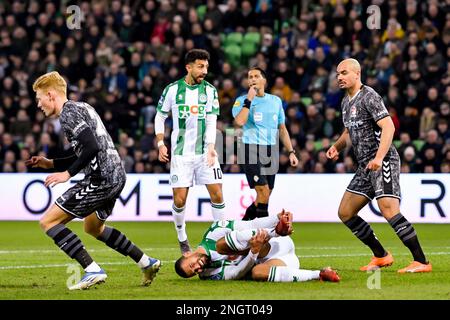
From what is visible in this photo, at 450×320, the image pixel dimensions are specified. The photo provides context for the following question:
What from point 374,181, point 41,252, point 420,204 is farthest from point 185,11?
point 374,181

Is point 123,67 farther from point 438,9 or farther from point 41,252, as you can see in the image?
point 41,252

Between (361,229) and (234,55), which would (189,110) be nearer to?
(361,229)

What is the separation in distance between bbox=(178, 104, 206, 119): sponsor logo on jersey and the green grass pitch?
5.76ft

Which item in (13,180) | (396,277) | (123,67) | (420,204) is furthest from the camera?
(123,67)

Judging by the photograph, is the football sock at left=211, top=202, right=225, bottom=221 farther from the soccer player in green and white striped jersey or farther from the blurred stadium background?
the blurred stadium background

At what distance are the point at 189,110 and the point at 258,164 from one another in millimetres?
2038

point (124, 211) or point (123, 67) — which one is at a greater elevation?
point (123, 67)

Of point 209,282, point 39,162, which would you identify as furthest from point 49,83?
point 209,282

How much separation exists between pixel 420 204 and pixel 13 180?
732cm

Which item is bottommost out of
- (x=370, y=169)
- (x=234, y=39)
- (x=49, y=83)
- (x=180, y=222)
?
(x=180, y=222)

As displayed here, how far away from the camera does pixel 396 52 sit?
811 inches

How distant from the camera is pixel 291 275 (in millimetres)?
9633

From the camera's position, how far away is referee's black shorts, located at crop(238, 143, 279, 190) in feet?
45.6

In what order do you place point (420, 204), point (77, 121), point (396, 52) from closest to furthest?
point (77, 121) → point (420, 204) → point (396, 52)
